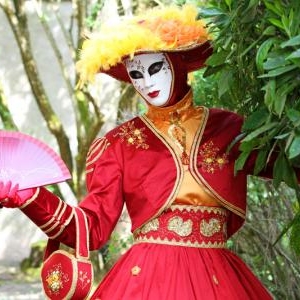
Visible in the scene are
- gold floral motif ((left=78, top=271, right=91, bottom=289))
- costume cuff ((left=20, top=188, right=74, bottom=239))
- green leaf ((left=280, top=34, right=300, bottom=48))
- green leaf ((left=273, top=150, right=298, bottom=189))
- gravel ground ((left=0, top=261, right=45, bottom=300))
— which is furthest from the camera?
gravel ground ((left=0, top=261, right=45, bottom=300))

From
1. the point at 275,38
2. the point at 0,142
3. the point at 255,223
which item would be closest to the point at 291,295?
the point at 255,223

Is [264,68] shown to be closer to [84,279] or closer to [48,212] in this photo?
[48,212]

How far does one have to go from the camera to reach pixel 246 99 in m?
2.77

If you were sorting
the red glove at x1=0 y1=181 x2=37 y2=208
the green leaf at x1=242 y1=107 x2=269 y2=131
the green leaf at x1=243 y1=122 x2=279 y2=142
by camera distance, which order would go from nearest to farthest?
the green leaf at x1=243 y1=122 x2=279 y2=142, the green leaf at x1=242 y1=107 x2=269 y2=131, the red glove at x1=0 y1=181 x2=37 y2=208

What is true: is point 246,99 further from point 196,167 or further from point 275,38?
point 275,38

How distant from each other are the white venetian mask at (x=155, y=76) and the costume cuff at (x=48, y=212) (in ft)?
1.67

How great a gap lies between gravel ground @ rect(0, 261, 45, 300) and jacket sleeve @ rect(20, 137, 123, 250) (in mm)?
4856

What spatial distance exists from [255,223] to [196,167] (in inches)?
62.4

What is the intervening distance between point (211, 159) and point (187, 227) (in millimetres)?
256

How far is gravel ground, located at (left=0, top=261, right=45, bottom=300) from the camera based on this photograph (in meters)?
7.90

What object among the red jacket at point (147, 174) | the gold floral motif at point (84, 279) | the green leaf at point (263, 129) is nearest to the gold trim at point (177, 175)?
the red jacket at point (147, 174)

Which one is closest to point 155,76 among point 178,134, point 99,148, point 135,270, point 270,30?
point 178,134

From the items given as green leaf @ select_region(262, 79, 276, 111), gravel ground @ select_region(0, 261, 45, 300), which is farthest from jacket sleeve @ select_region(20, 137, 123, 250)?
gravel ground @ select_region(0, 261, 45, 300)

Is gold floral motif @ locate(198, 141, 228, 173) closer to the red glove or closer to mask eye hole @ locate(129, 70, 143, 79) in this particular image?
mask eye hole @ locate(129, 70, 143, 79)
